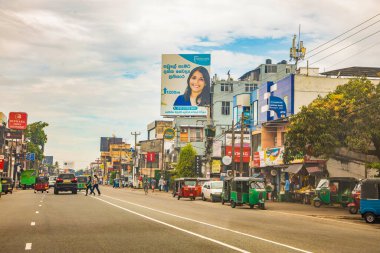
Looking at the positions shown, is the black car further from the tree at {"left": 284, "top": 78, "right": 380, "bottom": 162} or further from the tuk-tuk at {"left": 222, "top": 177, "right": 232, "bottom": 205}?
the tree at {"left": 284, "top": 78, "right": 380, "bottom": 162}

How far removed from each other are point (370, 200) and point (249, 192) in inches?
433

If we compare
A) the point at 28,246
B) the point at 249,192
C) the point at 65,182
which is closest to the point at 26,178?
the point at 65,182

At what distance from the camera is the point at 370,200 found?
24266 mm

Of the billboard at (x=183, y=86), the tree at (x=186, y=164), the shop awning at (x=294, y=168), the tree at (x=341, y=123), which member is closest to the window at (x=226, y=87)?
the billboard at (x=183, y=86)

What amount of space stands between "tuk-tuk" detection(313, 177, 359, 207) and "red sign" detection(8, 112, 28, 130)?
344 ft

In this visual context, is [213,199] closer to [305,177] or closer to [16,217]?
[305,177]

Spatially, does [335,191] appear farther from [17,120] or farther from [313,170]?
[17,120]

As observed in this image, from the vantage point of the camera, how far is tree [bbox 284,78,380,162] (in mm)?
31906

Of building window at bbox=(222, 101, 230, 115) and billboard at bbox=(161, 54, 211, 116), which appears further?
building window at bbox=(222, 101, 230, 115)

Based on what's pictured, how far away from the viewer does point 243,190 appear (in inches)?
1367

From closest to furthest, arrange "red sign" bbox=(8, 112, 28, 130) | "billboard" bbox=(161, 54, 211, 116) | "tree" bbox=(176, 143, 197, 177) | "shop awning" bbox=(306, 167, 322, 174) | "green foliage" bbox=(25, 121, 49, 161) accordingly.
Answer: "shop awning" bbox=(306, 167, 322, 174) → "tree" bbox=(176, 143, 197, 177) → "billboard" bbox=(161, 54, 211, 116) → "red sign" bbox=(8, 112, 28, 130) → "green foliage" bbox=(25, 121, 49, 161)

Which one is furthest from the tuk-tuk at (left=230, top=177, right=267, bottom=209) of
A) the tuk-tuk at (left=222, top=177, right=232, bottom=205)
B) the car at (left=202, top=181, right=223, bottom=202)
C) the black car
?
A: the black car

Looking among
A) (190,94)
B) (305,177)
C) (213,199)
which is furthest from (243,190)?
(190,94)

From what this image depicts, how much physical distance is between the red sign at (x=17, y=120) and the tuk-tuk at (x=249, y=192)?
104352 millimetres
